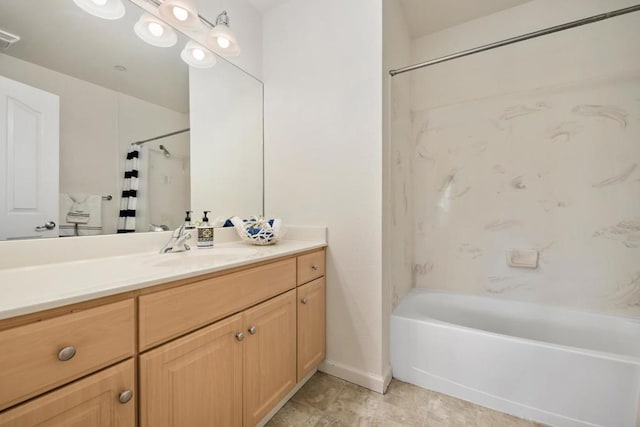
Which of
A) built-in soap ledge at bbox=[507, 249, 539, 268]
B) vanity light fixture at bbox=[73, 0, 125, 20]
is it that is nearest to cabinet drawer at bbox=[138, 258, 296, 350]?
vanity light fixture at bbox=[73, 0, 125, 20]

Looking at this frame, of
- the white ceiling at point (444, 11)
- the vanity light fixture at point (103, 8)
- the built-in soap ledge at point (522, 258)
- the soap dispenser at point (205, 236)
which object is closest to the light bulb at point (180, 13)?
the vanity light fixture at point (103, 8)

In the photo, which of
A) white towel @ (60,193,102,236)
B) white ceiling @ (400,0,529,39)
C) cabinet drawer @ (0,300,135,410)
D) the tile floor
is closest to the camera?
cabinet drawer @ (0,300,135,410)

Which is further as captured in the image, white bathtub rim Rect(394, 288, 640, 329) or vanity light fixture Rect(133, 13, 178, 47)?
white bathtub rim Rect(394, 288, 640, 329)

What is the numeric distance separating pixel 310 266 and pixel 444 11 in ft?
6.80

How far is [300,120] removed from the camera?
5.67ft

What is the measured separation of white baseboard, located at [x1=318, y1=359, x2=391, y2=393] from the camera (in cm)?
146

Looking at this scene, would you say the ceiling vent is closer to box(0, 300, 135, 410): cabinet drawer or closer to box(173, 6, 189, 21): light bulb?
box(173, 6, 189, 21): light bulb

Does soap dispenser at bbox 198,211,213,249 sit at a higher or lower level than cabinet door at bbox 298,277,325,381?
higher

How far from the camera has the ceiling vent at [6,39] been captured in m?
0.87

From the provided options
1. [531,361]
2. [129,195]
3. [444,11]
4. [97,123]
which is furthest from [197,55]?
[531,361]

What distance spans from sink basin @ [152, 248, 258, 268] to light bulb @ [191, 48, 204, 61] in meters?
1.11

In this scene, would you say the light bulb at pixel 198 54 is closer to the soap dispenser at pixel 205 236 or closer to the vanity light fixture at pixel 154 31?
the vanity light fixture at pixel 154 31

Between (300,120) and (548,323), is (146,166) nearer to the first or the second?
(300,120)

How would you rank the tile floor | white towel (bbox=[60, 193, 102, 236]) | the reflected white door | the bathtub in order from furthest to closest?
1. the tile floor
2. the bathtub
3. white towel (bbox=[60, 193, 102, 236])
4. the reflected white door
